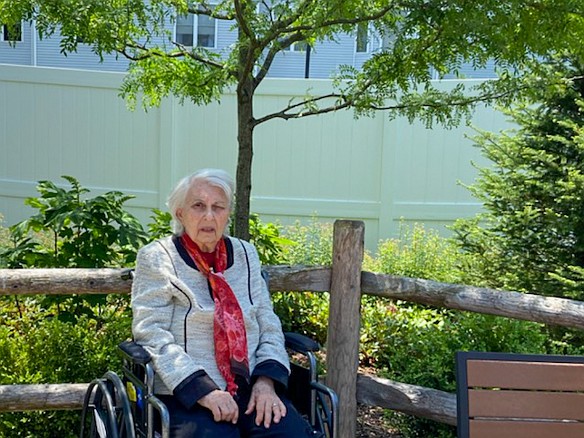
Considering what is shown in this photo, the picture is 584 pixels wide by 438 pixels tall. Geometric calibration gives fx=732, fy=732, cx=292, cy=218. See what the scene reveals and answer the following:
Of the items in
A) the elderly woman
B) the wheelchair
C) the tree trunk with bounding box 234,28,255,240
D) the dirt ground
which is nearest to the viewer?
the wheelchair

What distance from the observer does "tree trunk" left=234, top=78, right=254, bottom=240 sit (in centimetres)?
399

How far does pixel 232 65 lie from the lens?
387 centimetres

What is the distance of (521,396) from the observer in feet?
7.15

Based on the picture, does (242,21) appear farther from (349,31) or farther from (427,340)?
(427,340)

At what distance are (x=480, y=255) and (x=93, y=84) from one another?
4767 mm

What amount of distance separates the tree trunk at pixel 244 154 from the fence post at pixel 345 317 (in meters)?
0.90

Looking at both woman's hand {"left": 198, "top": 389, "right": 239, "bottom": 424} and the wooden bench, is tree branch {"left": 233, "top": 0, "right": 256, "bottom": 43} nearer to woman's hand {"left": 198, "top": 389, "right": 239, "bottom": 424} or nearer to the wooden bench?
woman's hand {"left": 198, "top": 389, "right": 239, "bottom": 424}

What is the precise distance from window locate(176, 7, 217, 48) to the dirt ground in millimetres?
8780

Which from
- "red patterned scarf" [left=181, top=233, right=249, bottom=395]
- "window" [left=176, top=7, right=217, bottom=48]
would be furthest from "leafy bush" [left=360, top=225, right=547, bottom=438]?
"window" [left=176, top=7, right=217, bottom=48]

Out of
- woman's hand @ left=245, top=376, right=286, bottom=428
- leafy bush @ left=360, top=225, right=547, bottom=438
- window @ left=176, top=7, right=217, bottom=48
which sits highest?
window @ left=176, top=7, right=217, bottom=48

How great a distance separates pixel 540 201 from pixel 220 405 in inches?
129

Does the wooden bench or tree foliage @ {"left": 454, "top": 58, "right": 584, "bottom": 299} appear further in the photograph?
tree foliage @ {"left": 454, "top": 58, "right": 584, "bottom": 299}

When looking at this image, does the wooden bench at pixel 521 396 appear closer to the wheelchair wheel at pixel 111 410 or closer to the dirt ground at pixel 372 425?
the wheelchair wheel at pixel 111 410

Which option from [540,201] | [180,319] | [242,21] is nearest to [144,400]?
[180,319]
